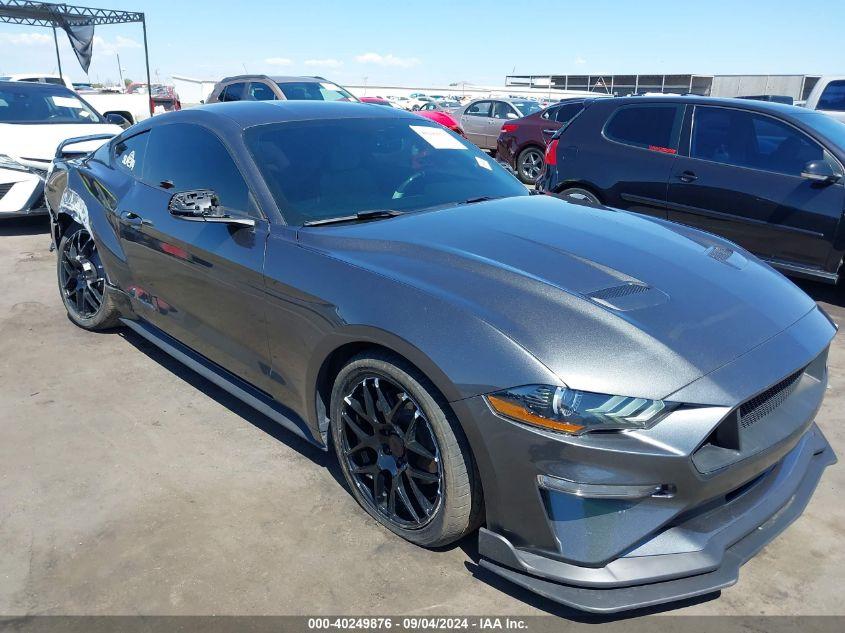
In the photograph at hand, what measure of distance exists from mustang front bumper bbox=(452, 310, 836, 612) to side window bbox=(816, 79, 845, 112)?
10.6 m

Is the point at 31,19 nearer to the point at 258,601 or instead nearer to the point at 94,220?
the point at 94,220

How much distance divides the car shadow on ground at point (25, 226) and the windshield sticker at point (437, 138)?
6.15m

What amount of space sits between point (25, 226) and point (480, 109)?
10.7 meters

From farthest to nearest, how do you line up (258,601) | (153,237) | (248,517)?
(153,237), (248,517), (258,601)

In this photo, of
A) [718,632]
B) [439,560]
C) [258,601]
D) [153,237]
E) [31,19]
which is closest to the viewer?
[718,632]

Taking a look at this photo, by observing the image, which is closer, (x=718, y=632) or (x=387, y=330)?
(x=718, y=632)

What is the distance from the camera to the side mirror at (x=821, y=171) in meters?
5.07

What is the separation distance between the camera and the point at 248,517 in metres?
2.76

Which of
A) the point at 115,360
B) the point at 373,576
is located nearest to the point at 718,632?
the point at 373,576

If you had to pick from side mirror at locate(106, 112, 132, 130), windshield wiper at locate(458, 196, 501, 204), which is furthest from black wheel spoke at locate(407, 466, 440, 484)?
side mirror at locate(106, 112, 132, 130)

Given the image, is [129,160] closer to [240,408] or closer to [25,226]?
[240,408]

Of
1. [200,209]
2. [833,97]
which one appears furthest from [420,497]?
[833,97]

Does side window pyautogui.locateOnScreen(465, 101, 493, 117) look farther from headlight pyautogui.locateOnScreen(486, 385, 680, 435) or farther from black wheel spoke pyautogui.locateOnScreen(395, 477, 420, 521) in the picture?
headlight pyautogui.locateOnScreen(486, 385, 680, 435)

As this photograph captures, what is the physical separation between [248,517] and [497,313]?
1380mm
